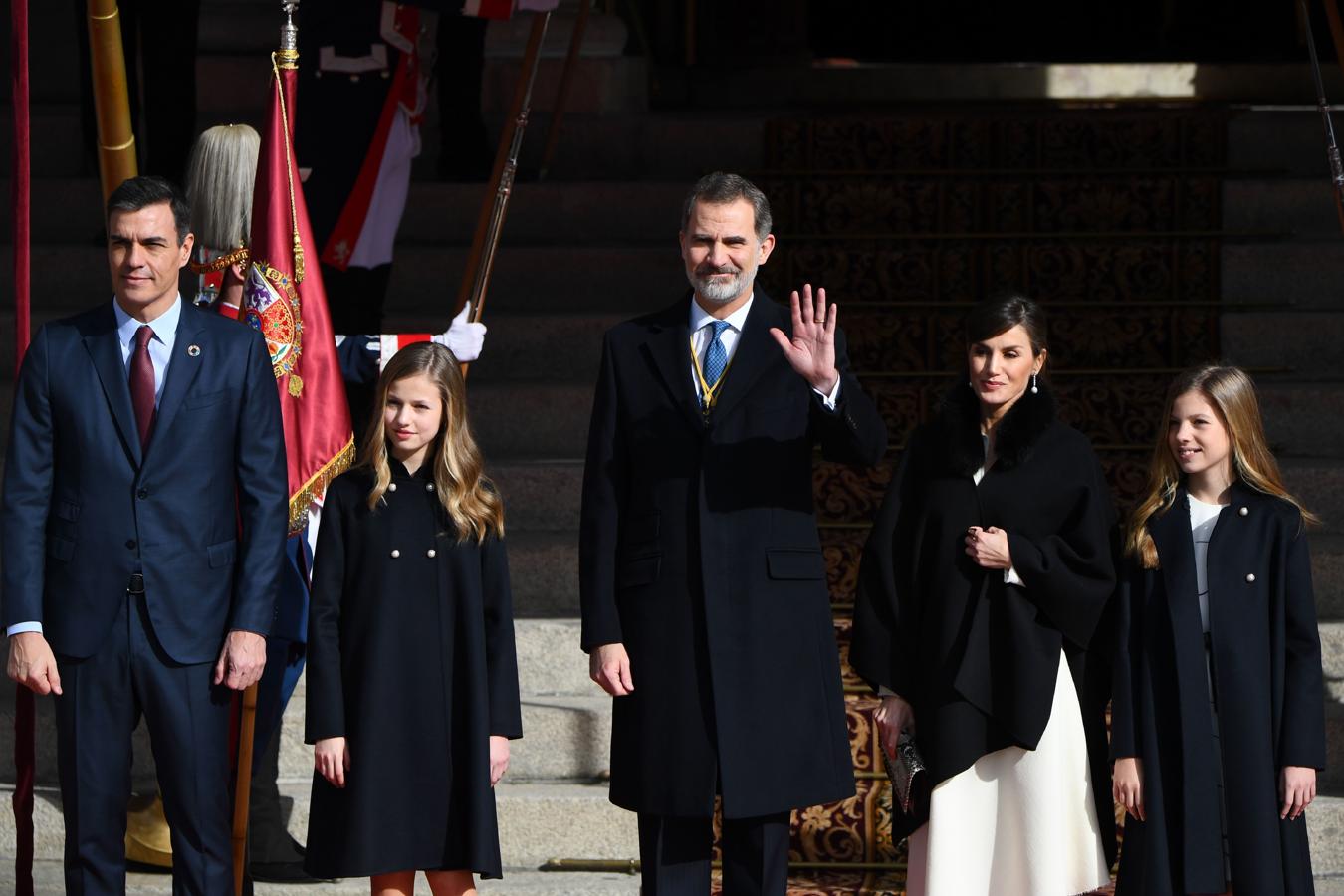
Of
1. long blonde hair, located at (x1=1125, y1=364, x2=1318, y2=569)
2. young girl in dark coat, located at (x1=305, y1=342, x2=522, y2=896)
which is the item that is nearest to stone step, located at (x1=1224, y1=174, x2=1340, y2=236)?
long blonde hair, located at (x1=1125, y1=364, x2=1318, y2=569)

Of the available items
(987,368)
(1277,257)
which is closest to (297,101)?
(987,368)

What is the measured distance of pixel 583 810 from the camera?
17.0ft

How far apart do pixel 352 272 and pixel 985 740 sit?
2501mm

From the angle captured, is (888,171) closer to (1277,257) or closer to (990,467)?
(1277,257)

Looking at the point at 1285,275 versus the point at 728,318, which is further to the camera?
the point at 1285,275

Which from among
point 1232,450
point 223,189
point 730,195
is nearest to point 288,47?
point 223,189

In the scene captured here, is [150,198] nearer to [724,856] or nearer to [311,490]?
[311,490]

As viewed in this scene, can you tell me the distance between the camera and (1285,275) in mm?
7195

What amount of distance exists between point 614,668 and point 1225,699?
1.19 m

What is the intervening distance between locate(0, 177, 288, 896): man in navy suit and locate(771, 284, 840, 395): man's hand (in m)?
1.11

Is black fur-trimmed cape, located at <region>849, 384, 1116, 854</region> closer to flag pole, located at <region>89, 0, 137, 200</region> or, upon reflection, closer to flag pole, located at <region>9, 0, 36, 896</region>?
flag pole, located at <region>9, 0, 36, 896</region>

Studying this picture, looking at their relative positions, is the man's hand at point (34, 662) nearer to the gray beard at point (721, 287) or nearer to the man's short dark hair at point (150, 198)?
the man's short dark hair at point (150, 198)

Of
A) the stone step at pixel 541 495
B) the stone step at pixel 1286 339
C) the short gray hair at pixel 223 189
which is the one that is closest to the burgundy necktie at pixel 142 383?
the short gray hair at pixel 223 189

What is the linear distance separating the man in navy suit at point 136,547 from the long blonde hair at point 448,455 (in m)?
0.24
